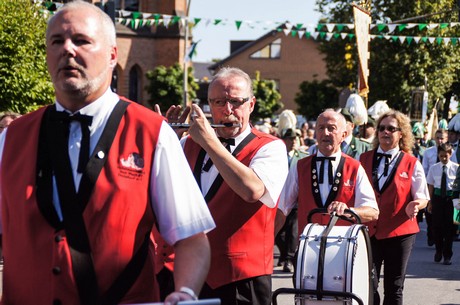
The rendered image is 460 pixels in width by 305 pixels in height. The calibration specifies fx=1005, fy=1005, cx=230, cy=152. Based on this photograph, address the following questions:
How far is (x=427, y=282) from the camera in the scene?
1240 centimetres

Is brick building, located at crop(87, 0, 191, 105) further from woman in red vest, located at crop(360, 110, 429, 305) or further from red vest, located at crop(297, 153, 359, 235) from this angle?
red vest, located at crop(297, 153, 359, 235)

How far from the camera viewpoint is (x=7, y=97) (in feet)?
50.4

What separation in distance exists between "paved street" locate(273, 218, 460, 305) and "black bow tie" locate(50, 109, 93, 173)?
25.2ft

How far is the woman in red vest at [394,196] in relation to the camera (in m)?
8.35

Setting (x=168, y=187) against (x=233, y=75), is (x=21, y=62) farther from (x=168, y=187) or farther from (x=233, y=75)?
(x=168, y=187)

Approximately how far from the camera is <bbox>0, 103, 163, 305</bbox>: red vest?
3.27m

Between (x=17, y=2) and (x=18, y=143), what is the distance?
46.1 feet

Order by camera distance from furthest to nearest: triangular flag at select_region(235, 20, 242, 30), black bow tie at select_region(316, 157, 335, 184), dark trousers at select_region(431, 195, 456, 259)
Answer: triangular flag at select_region(235, 20, 242, 30), dark trousers at select_region(431, 195, 456, 259), black bow tie at select_region(316, 157, 335, 184)

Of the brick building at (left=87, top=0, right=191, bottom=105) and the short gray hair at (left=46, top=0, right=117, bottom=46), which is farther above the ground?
the brick building at (left=87, top=0, right=191, bottom=105)

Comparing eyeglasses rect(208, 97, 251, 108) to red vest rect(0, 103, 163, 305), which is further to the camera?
eyeglasses rect(208, 97, 251, 108)

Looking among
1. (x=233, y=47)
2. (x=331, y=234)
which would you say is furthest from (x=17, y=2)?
(x=233, y=47)

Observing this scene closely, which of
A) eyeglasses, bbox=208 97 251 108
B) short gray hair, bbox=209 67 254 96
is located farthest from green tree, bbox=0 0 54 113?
eyeglasses, bbox=208 97 251 108

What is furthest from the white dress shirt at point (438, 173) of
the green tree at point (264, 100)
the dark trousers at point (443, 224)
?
the green tree at point (264, 100)

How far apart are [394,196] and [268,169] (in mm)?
3801
